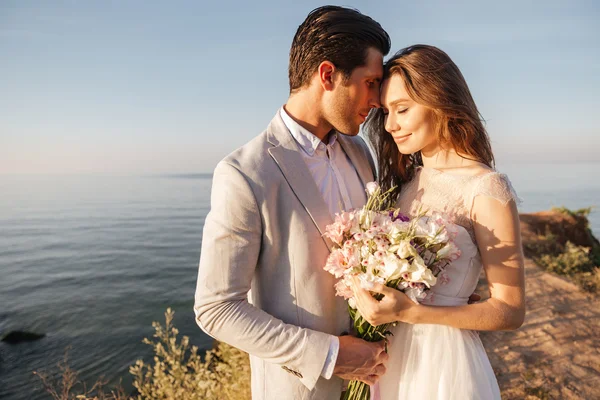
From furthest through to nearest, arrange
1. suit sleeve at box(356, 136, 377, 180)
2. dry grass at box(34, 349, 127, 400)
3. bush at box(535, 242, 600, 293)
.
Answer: bush at box(535, 242, 600, 293) → dry grass at box(34, 349, 127, 400) → suit sleeve at box(356, 136, 377, 180)

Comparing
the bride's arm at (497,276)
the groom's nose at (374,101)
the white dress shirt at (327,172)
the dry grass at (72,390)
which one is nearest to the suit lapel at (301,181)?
the white dress shirt at (327,172)

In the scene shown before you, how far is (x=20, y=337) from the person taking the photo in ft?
31.2

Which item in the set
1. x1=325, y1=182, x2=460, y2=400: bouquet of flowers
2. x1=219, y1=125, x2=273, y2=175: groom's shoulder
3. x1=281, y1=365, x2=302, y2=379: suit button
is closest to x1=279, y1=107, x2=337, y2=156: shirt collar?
x1=219, y1=125, x2=273, y2=175: groom's shoulder

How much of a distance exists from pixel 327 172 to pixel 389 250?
2.57 feet

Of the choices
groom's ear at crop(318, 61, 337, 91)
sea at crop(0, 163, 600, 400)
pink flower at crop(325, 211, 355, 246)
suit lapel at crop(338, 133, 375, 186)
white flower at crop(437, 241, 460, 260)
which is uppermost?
groom's ear at crop(318, 61, 337, 91)

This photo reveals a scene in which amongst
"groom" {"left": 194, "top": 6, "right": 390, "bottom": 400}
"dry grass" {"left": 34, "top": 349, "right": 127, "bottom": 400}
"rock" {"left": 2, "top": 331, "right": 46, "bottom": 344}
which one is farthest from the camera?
"rock" {"left": 2, "top": 331, "right": 46, "bottom": 344}

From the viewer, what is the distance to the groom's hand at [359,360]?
213cm

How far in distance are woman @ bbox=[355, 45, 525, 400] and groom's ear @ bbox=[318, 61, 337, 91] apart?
39 centimetres

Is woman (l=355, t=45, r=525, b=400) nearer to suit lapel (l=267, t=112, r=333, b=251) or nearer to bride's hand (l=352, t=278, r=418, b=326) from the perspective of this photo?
bride's hand (l=352, t=278, r=418, b=326)

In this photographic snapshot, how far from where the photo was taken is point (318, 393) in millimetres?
2273

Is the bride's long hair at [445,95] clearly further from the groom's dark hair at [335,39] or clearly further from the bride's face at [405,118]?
the groom's dark hair at [335,39]

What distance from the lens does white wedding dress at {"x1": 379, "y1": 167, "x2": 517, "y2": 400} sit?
229cm

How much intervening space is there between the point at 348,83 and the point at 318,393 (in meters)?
1.73

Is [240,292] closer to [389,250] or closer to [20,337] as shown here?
[389,250]
